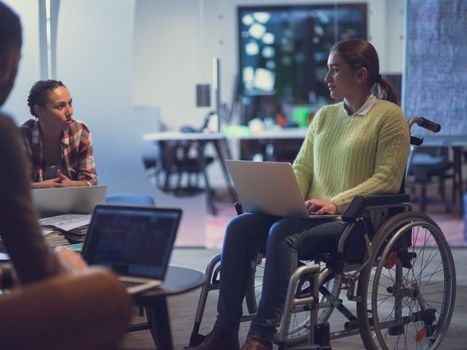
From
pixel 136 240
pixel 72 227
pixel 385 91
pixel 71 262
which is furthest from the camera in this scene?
pixel 385 91

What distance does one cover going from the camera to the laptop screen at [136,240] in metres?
1.88

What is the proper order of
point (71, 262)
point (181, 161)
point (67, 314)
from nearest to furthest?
point (67, 314) → point (71, 262) → point (181, 161)

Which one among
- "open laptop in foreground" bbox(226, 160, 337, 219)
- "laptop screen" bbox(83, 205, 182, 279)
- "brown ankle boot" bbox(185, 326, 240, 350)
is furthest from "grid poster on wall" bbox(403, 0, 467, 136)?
"laptop screen" bbox(83, 205, 182, 279)

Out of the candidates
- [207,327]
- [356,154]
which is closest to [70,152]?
[207,327]

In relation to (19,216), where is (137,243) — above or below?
below

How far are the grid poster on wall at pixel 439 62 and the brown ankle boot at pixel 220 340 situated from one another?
251 centimetres

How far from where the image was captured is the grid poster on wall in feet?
16.3

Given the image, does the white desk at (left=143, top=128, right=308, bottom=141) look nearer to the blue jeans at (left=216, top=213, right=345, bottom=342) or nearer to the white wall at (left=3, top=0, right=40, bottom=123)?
the white wall at (left=3, top=0, right=40, bottom=123)

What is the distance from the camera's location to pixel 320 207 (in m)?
2.95

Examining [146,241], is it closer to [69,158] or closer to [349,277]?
[349,277]

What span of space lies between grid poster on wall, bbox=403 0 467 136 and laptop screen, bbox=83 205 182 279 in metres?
3.31

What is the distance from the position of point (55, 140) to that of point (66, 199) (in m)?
0.63

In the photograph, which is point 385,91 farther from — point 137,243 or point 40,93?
point 137,243

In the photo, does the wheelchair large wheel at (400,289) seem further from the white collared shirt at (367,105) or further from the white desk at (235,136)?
the white desk at (235,136)
